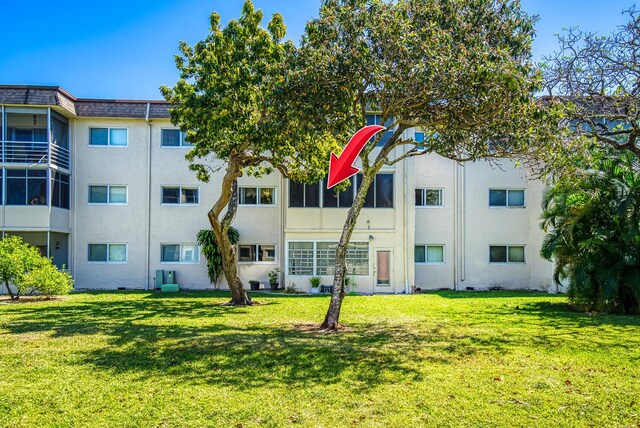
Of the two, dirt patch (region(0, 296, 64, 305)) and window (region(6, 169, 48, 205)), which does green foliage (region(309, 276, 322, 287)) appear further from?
window (region(6, 169, 48, 205))

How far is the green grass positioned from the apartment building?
9.17 metres

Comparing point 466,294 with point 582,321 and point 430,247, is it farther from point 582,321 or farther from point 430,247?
point 582,321

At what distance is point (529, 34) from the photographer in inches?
493

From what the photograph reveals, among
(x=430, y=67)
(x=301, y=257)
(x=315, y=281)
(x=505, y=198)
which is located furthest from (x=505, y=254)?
(x=430, y=67)

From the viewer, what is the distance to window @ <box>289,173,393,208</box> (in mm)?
24344

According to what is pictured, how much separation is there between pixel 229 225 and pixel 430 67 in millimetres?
9418

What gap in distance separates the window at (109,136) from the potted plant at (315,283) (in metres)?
10.1

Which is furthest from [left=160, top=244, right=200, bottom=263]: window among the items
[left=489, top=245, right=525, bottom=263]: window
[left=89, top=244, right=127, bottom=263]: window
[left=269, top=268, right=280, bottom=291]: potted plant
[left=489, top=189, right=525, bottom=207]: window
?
[left=489, top=189, right=525, bottom=207]: window

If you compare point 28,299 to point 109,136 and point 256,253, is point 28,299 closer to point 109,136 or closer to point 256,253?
point 109,136

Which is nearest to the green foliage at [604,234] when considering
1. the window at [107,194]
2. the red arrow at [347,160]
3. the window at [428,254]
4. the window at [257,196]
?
the red arrow at [347,160]

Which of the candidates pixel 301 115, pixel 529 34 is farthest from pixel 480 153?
pixel 301 115

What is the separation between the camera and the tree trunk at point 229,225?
1808 centimetres

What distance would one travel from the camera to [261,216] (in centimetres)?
2570

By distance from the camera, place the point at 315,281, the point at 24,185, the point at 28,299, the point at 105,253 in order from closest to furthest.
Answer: the point at 28,299 → the point at 24,185 → the point at 315,281 → the point at 105,253
